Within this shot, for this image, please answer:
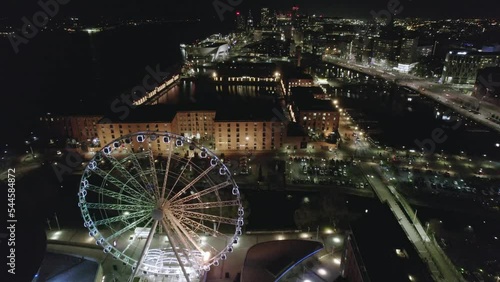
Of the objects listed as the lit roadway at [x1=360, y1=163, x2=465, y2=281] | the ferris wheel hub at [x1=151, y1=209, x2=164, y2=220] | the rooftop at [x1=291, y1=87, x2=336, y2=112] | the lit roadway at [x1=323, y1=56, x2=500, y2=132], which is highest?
the ferris wheel hub at [x1=151, y1=209, x2=164, y2=220]

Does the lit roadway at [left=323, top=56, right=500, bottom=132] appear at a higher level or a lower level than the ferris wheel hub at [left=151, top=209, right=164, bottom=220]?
lower

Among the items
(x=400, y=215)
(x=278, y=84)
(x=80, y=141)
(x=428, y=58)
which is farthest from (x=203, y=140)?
(x=428, y=58)

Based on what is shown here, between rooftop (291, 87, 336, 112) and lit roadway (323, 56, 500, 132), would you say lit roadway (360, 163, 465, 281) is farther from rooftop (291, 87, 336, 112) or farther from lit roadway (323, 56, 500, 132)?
lit roadway (323, 56, 500, 132)

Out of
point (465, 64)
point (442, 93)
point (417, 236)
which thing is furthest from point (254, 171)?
point (465, 64)

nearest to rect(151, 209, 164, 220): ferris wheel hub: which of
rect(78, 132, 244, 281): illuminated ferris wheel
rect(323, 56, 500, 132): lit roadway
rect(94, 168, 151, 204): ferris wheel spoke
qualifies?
rect(78, 132, 244, 281): illuminated ferris wheel

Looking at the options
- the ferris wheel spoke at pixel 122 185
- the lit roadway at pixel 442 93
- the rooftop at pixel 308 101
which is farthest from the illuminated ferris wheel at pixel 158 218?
the lit roadway at pixel 442 93

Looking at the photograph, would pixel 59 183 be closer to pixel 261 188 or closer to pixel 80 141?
pixel 80 141
